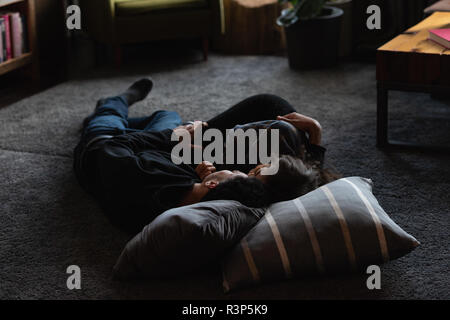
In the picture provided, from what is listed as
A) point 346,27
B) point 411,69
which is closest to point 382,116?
point 411,69

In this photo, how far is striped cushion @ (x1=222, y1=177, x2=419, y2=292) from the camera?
52.4 inches

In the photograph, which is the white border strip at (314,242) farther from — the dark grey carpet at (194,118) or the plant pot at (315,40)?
the plant pot at (315,40)

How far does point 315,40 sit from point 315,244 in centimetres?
190

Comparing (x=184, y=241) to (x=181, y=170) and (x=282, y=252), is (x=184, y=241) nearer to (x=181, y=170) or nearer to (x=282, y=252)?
(x=282, y=252)

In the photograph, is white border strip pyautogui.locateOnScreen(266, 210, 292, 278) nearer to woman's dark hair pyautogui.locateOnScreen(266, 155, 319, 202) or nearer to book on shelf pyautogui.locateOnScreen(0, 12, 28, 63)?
woman's dark hair pyautogui.locateOnScreen(266, 155, 319, 202)

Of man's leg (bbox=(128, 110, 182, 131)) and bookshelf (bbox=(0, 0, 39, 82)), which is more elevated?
bookshelf (bbox=(0, 0, 39, 82))

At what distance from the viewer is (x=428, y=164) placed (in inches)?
77.7

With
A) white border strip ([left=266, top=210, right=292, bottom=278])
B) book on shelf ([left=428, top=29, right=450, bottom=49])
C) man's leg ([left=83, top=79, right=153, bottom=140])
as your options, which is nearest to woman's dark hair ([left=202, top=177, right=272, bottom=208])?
white border strip ([left=266, top=210, right=292, bottom=278])

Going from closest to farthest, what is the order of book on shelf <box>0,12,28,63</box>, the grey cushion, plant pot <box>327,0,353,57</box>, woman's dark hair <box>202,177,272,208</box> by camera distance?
the grey cushion → woman's dark hair <box>202,177,272,208</box> → book on shelf <box>0,12,28,63</box> → plant pot <box>327,0,353,57</box>

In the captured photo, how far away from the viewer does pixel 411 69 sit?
1.97 meters

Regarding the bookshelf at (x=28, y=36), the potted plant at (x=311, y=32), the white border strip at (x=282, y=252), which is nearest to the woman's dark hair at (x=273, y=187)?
the white border strip at (x=282, y=252)
